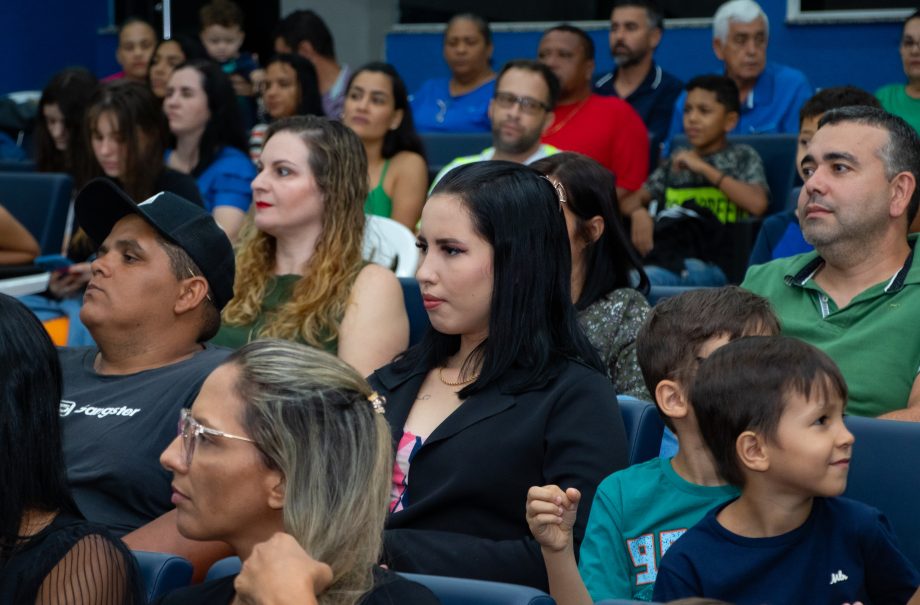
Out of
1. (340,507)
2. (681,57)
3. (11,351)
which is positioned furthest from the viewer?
(681,57)

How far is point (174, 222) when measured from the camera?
8.84 ft

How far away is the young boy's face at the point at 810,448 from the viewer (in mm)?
1908

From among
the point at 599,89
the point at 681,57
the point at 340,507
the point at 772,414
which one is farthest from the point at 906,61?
the point at 340,507

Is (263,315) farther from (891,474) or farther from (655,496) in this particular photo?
(891,474)

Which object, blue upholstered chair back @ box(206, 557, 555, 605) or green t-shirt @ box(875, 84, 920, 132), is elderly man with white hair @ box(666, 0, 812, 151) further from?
blue upholstered chair back @ box(206, 557, 555, 605)

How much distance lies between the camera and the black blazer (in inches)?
87.3

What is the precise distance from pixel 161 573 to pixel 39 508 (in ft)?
0.67

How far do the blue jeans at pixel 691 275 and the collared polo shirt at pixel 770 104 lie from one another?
140 cm

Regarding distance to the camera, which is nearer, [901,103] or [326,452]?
[326,452]

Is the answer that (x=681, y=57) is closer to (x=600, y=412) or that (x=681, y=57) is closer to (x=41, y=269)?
(x=41, y=269)

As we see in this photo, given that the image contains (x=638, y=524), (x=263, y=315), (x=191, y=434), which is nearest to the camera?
(x=191, y=434)

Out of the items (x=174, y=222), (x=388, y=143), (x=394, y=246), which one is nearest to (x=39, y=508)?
(x=174, y=222)

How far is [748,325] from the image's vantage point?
2.30 m

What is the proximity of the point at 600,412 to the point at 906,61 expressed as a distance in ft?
12.4
